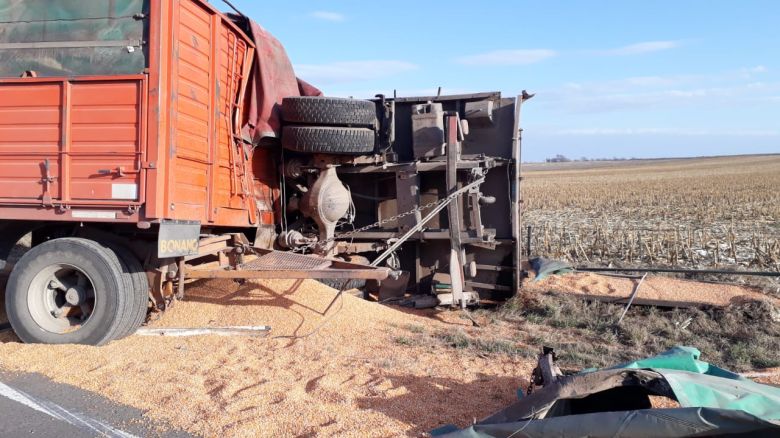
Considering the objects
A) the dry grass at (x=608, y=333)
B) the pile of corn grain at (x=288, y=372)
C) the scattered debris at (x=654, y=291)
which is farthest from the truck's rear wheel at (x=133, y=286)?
the scattered debris at (x=654, y=291)

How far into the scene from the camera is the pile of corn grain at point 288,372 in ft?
13.9

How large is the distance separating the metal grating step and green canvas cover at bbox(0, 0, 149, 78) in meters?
2.22

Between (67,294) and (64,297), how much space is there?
0.24 metres

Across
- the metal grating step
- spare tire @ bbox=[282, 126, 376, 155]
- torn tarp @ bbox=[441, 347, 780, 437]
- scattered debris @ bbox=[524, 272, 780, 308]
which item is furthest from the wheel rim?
scattered debris @ bbox=[524, 272, 780, 308]

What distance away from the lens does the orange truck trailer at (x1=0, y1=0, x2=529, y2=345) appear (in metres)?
5.93

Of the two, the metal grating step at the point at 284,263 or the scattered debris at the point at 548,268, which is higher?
the metal grating step at the point at 284,263

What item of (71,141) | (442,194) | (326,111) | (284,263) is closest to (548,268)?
(442,194)

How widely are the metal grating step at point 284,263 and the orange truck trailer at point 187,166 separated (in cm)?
4

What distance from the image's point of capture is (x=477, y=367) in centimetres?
548

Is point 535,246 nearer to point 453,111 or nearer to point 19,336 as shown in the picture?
point 453,111

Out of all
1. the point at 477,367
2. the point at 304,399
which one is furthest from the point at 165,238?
the point at 477,367

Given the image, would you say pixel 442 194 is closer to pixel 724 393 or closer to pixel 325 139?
pixel 325 139

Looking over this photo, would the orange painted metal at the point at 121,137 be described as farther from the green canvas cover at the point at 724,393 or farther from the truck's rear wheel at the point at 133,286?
the green canvas cover at the point at 724,393

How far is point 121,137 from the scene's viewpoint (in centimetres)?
592
